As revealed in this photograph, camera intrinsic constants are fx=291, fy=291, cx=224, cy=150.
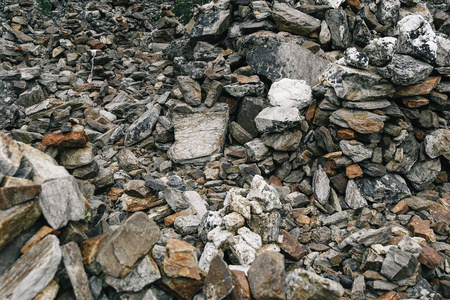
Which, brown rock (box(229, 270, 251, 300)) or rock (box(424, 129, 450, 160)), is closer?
brown rock (box(229, 270, 251, 300))

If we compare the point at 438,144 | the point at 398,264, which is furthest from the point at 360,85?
the point at 398,264

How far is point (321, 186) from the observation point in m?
5.41

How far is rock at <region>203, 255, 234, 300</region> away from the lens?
306 cm

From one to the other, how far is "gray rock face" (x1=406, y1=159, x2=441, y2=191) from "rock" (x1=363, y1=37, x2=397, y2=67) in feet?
6.91

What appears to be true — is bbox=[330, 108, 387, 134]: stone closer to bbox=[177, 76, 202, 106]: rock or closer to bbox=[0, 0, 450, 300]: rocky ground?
bbox=[0, 0, 450, 300]: rocky ground

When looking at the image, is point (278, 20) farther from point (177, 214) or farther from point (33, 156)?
point (33, 156)

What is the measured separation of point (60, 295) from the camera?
2.82 metres

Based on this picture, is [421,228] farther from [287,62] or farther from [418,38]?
[287,62]

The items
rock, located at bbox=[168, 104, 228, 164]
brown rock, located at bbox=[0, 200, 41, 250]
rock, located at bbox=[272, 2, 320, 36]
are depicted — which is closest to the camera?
brown rock, located at bbox=[0, 200, 41, 250]

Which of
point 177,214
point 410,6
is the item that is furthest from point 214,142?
point 410,6

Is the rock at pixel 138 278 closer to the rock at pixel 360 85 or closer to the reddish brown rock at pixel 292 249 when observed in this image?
the reddish brown rock at pixel 292 249

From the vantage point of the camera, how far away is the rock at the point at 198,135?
6.43 m

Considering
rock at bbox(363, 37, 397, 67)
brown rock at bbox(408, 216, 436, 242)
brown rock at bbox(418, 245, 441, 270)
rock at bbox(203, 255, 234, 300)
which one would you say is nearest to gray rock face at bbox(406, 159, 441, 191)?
brown rock at bbox(408, 216, 436, 242)

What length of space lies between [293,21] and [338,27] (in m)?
1.16
